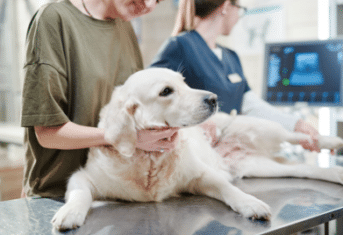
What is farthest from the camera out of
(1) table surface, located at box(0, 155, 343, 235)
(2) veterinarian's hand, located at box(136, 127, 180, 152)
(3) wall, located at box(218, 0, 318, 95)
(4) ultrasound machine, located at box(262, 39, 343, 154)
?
(3) wall, located at box(218, 0, 318, 95)

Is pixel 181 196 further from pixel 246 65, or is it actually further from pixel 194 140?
pixel 246 65

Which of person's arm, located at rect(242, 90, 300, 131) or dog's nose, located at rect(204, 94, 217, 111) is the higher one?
dog's nose, located at rect(204, 94, 217, 111)

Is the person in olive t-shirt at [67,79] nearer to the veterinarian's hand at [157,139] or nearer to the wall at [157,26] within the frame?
the veterinarian's hand at [157,139]

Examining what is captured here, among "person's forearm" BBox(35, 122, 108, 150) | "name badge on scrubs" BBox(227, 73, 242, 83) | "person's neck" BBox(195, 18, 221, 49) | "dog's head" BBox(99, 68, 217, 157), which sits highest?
"person's neck" BBox(195, 18, 221, 49)

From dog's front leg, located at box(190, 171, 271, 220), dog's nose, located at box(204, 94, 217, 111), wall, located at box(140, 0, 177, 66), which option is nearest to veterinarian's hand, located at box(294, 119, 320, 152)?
dog's front leg, located at box(190, 171, 271, 220)

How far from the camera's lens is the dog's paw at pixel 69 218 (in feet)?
2.30

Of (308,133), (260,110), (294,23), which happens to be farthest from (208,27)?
(294,23)

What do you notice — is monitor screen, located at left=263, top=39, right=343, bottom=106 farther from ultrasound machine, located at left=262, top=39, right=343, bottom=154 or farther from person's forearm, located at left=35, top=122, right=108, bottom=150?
person's forearm, located at left=35, top=122, right=108, bottom=150

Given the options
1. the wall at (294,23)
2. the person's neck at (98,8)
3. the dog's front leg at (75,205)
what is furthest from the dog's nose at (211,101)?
the wall at (294,23)

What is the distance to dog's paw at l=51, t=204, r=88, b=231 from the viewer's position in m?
0.70

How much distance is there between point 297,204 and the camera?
2.73 ft

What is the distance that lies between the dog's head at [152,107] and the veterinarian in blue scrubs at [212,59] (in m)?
0.45

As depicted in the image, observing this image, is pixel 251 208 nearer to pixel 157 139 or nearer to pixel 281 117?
pixel 157 139

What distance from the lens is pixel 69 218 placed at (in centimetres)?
71
